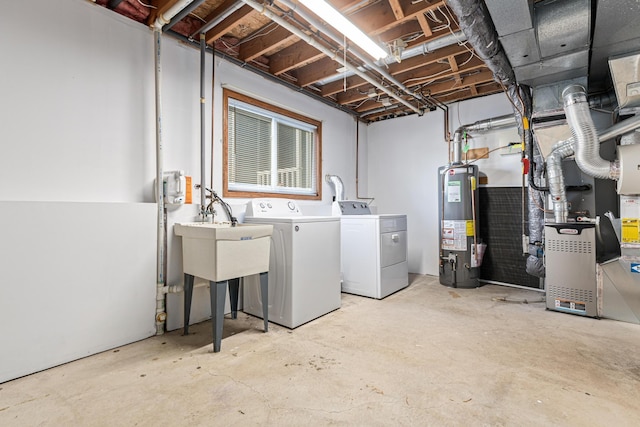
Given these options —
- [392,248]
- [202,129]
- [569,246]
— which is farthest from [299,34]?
[569,246]

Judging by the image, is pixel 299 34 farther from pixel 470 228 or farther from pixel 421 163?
pixel 470 228

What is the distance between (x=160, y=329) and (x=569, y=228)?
11.9 ft

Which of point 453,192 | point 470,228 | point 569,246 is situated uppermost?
point 453,192

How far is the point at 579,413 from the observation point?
1.43 m

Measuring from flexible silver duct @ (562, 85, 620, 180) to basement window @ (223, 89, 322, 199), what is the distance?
2.66m

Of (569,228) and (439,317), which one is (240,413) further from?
(569,228)

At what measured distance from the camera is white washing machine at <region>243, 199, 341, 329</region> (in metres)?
2.50

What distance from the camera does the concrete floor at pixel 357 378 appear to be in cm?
143

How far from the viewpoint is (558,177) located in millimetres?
2781

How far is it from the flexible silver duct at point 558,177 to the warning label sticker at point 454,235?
3.35 feet

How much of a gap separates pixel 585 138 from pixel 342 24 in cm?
219

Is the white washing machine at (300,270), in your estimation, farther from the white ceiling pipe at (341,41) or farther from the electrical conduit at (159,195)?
the white ceiling pipe at (341,41)

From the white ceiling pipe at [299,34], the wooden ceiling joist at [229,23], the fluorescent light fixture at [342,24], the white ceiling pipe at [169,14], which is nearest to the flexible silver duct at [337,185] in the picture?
the white ceiling pipe at [299,34]

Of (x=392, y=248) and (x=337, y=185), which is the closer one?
(x=392, y=248)
